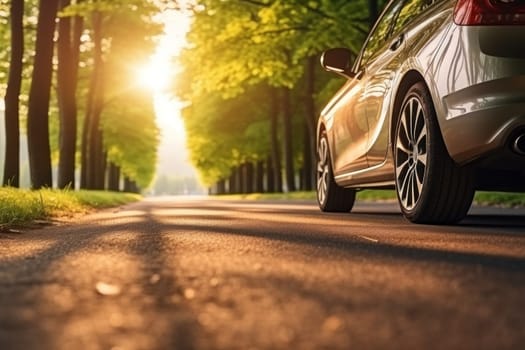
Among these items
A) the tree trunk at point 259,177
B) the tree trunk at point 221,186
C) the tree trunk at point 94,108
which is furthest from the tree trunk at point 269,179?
the tree trunk at point 221,186

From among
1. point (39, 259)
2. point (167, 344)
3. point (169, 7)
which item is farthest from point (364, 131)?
point (169, 7)

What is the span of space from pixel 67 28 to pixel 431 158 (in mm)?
13669

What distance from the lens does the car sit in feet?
14.6

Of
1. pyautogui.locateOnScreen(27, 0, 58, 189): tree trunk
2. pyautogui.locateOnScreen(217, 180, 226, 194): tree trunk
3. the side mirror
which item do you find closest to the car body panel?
the side mirror

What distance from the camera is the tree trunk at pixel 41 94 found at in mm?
13508

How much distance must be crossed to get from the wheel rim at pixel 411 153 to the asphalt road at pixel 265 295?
3.95 feet

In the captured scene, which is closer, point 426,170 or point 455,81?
point 455,81

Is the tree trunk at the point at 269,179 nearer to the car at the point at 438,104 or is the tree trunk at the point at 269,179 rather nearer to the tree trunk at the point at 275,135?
the tree trunk at the point at 275,135

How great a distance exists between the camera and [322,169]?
8891 millimetres

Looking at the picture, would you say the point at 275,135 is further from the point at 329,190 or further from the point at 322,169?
the point at 329,190

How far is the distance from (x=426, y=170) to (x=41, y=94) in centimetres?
996

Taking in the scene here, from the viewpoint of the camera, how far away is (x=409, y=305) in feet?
7.47

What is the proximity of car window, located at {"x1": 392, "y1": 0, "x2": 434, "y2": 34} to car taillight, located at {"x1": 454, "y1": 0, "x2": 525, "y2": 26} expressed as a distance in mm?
908

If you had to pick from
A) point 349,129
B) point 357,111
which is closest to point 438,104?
point 357,111
